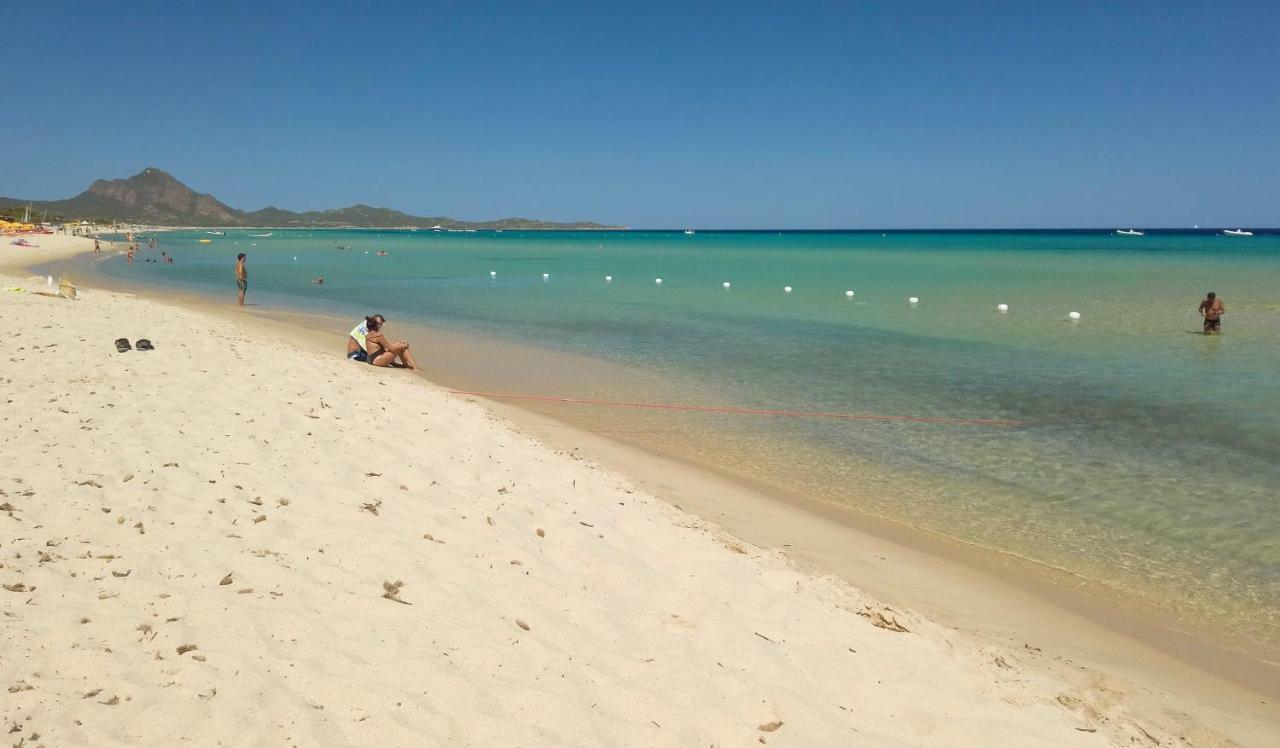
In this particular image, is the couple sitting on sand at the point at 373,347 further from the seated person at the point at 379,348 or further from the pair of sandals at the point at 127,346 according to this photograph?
the pair of sandals at the point at 127,346

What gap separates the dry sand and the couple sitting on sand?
650 cm

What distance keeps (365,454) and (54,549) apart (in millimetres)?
2721

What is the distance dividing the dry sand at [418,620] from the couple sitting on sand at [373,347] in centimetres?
650

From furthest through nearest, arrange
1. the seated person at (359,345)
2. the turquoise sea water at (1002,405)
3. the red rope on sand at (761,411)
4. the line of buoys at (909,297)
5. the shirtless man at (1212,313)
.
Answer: the line of buoys at (909,297)
the shirtless man at (1212,313)
the seated person at (359,345)
the red rope on sand at (761,411)
the turquoise sea water at (1002,405)

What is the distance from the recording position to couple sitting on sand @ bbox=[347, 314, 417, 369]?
13672 millimetres

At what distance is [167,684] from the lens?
3291 mm

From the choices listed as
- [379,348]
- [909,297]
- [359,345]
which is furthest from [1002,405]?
[909,297]

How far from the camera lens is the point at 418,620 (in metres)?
4.13

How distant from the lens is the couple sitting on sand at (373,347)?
44.9ft

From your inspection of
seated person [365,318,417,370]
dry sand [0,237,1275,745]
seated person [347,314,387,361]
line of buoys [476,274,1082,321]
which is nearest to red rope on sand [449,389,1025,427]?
seated person [365,318,417,370]

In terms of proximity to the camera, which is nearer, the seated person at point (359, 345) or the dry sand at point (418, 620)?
the dry sand at point (418, 620)

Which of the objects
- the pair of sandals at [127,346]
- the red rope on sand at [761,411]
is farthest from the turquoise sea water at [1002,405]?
the pair of sandals at [127,346]

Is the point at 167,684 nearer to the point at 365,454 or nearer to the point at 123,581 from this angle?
the point at 123,581

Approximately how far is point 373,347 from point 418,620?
10.4m
